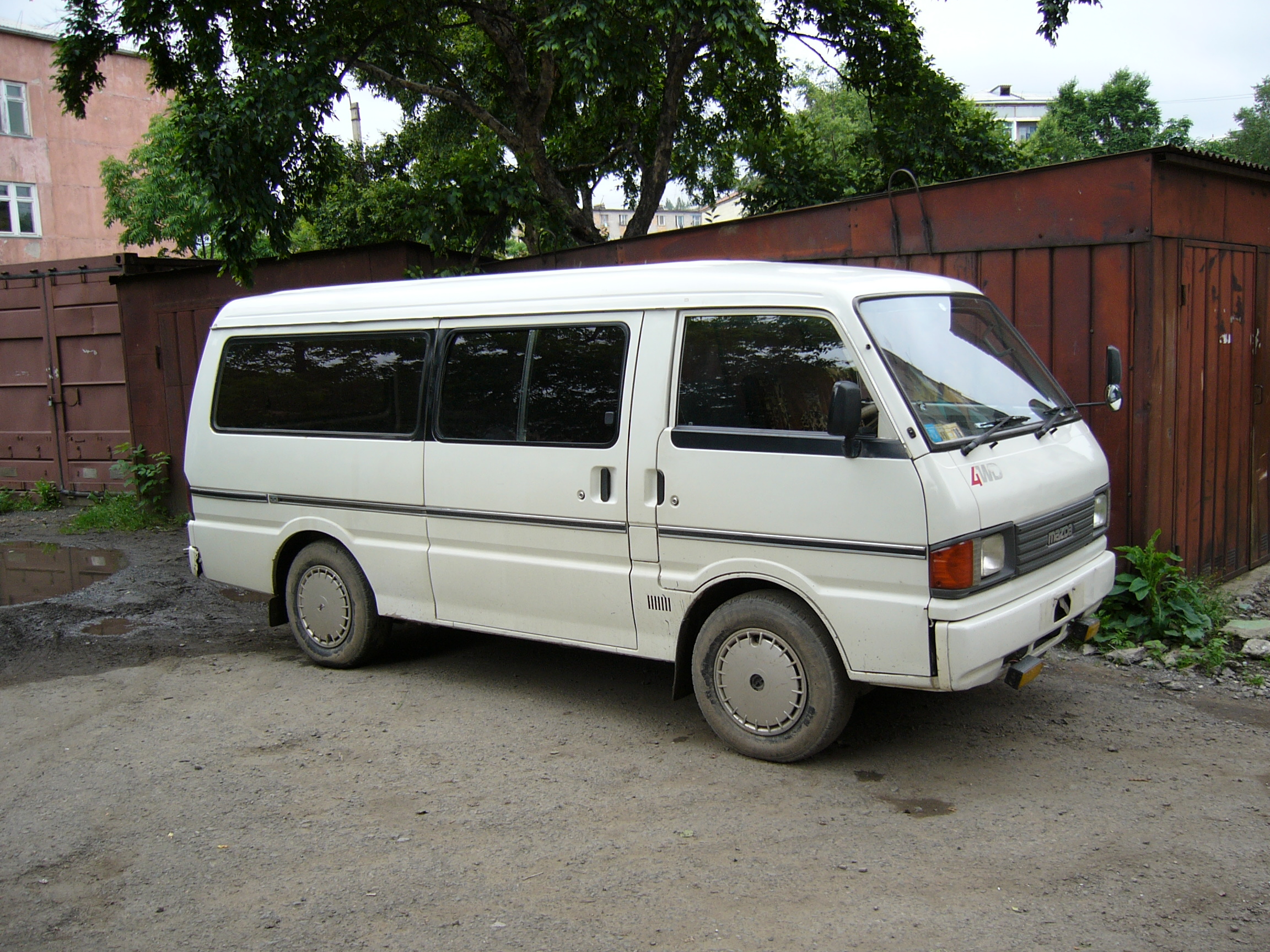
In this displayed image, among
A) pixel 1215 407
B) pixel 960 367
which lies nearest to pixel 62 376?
pixel 960 367

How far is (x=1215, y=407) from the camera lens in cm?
670

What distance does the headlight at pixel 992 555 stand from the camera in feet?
13.0

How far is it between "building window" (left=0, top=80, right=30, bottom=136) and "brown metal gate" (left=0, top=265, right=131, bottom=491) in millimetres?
23737

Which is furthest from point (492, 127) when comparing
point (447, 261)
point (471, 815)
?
point (471, 815)

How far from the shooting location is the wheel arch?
176 inches

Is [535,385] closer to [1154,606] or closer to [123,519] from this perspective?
[1154,606]

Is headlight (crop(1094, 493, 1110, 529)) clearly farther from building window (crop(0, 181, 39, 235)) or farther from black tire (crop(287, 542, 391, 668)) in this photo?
building window (crop(0, 181, 39, 235))

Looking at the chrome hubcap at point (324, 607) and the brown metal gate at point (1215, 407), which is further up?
the brown metal gate at point (1215, 407)

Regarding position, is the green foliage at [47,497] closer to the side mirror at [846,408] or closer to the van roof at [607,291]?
the van roof at [607,291]

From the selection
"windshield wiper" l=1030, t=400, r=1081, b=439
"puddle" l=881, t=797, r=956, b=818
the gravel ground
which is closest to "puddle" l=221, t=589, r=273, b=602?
the gravel ground

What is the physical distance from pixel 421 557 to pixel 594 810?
1.96 metres

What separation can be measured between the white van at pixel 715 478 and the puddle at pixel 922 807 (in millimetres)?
378

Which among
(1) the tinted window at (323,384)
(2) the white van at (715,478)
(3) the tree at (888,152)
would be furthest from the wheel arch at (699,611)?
(3) the tree at (888,152)

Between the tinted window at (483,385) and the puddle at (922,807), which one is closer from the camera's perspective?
the puddle at (922,807)
